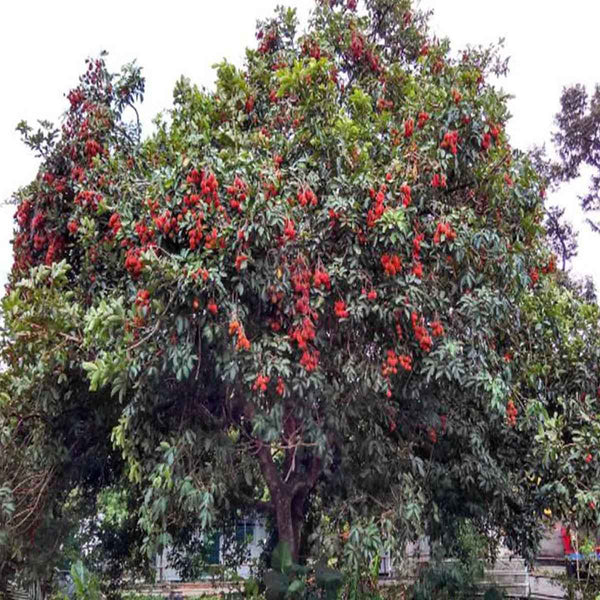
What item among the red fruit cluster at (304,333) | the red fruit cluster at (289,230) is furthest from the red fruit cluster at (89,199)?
the red fruit cluster at (304,333)

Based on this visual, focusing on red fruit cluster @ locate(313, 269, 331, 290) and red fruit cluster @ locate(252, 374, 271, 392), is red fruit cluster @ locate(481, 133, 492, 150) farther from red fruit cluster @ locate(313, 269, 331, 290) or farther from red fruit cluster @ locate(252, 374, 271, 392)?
red fruit cluster @ locate(252, 374, 271, 392)

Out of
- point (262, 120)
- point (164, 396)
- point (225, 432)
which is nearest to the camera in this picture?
point (164, 396)

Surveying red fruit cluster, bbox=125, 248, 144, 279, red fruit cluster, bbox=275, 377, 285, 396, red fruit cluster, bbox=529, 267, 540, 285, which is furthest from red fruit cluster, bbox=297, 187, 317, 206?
red fruit cluster, bbox=529, 267, 540, 285

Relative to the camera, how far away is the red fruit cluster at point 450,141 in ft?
16.6

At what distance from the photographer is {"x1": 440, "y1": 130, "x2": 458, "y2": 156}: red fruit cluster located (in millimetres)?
5059

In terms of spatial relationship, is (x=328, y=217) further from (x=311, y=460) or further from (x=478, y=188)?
(x=311, y=460)

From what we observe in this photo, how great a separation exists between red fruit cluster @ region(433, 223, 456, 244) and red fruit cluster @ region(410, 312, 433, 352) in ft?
2.05

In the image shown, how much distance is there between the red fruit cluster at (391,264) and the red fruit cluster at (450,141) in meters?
1.03

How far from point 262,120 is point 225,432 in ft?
9.46

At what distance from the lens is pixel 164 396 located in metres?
5.20

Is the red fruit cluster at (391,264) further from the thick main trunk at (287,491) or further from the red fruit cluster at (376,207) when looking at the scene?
the thick main trunk at (287,491)

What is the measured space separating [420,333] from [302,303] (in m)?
0.88

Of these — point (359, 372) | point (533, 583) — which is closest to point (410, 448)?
point (359, 372)

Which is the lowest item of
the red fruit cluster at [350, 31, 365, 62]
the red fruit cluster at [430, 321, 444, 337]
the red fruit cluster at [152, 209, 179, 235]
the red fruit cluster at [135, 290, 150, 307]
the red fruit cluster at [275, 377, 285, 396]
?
the red fruit cluster at [275, 377, 285, 396]
